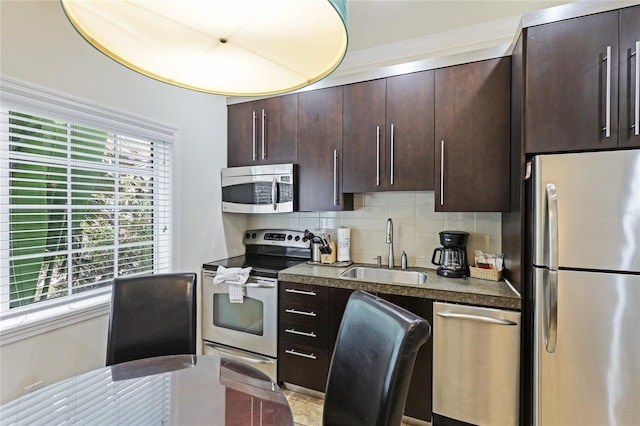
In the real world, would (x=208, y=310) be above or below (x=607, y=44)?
below

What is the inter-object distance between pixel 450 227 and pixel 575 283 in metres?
0.97

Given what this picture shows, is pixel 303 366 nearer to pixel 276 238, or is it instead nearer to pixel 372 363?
pixel 276 238

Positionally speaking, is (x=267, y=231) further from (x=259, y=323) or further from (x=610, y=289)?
(x=610, y=289)

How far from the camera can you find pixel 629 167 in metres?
1.40

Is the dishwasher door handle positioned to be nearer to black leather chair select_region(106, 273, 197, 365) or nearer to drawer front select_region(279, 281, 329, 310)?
drawer front select_region(279, 281, 329, 310)

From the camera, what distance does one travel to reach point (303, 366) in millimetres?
2291

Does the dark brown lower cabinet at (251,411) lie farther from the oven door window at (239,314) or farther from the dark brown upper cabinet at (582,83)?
the dark brown upper cabinet at (582,83)

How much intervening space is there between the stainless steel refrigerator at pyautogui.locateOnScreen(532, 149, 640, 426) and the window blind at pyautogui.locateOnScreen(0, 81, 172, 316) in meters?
2.46

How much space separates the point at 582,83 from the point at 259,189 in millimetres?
2213

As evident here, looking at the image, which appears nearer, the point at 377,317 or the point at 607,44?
the point at 377,317

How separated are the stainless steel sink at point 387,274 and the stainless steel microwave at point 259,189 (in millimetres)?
717

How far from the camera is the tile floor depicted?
209cm

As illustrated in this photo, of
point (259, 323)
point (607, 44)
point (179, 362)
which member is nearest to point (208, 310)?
point (259, 323)

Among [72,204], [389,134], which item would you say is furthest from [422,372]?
[72,204]
